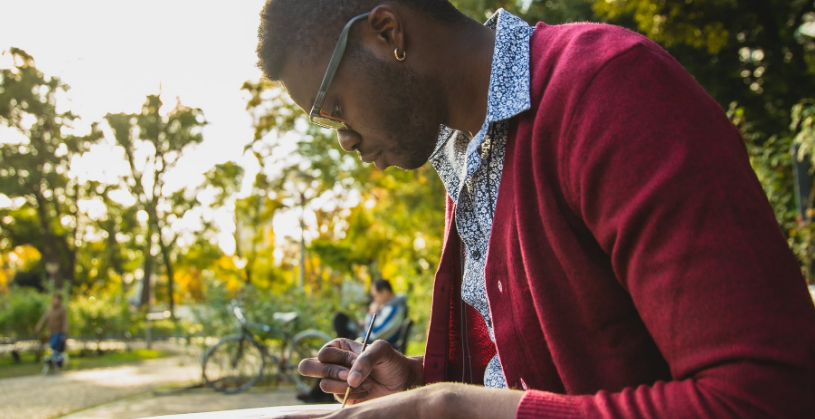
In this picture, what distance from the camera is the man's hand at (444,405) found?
93 cm

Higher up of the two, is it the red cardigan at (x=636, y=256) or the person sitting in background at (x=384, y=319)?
the red cardigan at (x=636, y=256)

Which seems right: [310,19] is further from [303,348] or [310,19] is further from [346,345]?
[303,348]

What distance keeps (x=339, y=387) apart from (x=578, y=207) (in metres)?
0.92

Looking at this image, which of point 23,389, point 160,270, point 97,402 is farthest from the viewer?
point 160,270

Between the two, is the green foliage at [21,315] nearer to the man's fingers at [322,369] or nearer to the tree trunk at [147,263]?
the tree trunk at [147,263]

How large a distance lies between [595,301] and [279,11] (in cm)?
91

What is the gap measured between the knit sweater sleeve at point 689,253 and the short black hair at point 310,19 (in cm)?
56

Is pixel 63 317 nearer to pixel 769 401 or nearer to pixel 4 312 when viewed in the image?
pixel 4 312

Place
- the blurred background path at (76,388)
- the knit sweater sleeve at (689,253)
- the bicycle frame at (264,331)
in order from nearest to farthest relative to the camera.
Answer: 1. the knit sweater sleeve at (689,253)
2. the blurred background path at (76,388)
3. the bicycle frame at (264,331)

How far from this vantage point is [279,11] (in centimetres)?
140

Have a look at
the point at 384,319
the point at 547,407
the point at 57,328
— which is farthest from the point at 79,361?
the point at 547,407

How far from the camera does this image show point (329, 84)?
1.40 m

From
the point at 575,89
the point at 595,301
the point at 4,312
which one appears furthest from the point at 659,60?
the point at 4,312

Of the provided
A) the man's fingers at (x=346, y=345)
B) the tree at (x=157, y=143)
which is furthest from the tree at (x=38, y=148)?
the man's fingers at (x=346, y=345)
